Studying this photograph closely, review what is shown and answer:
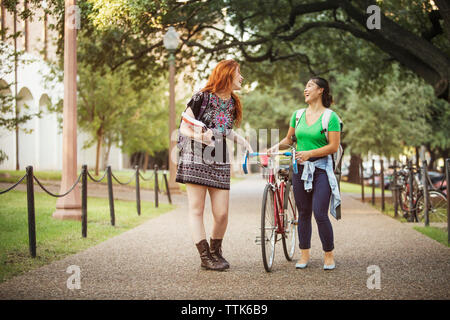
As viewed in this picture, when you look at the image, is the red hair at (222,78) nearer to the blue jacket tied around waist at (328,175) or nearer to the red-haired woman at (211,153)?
the red-haired woman at (211,153)

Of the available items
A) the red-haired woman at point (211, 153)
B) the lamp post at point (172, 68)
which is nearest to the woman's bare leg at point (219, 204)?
the red-haired woman at point (211, 153)

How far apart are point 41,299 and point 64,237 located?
12.8 feet

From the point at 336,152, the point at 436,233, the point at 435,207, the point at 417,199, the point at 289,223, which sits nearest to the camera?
the point at 336,152

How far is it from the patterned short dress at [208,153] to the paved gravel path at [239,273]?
3.03ft

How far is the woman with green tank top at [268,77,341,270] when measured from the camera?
227 inches

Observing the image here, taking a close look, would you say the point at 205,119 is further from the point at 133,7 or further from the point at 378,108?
the point at 378,108

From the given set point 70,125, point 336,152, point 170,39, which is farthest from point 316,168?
point 170,39

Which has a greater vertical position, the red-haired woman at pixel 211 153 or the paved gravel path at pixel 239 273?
the red-haired woman at pixel 211 153

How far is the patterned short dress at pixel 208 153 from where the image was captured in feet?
18.7

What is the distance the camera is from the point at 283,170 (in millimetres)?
6188

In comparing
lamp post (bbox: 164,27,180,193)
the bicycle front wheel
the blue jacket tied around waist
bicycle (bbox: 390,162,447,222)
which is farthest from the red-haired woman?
lamp post (bbox: 164,27,180,193)

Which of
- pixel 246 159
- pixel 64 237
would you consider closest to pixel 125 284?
pixel 246 159

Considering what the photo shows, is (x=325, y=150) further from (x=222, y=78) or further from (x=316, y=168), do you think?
(x=222, y=78)

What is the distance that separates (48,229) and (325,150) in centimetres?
514
